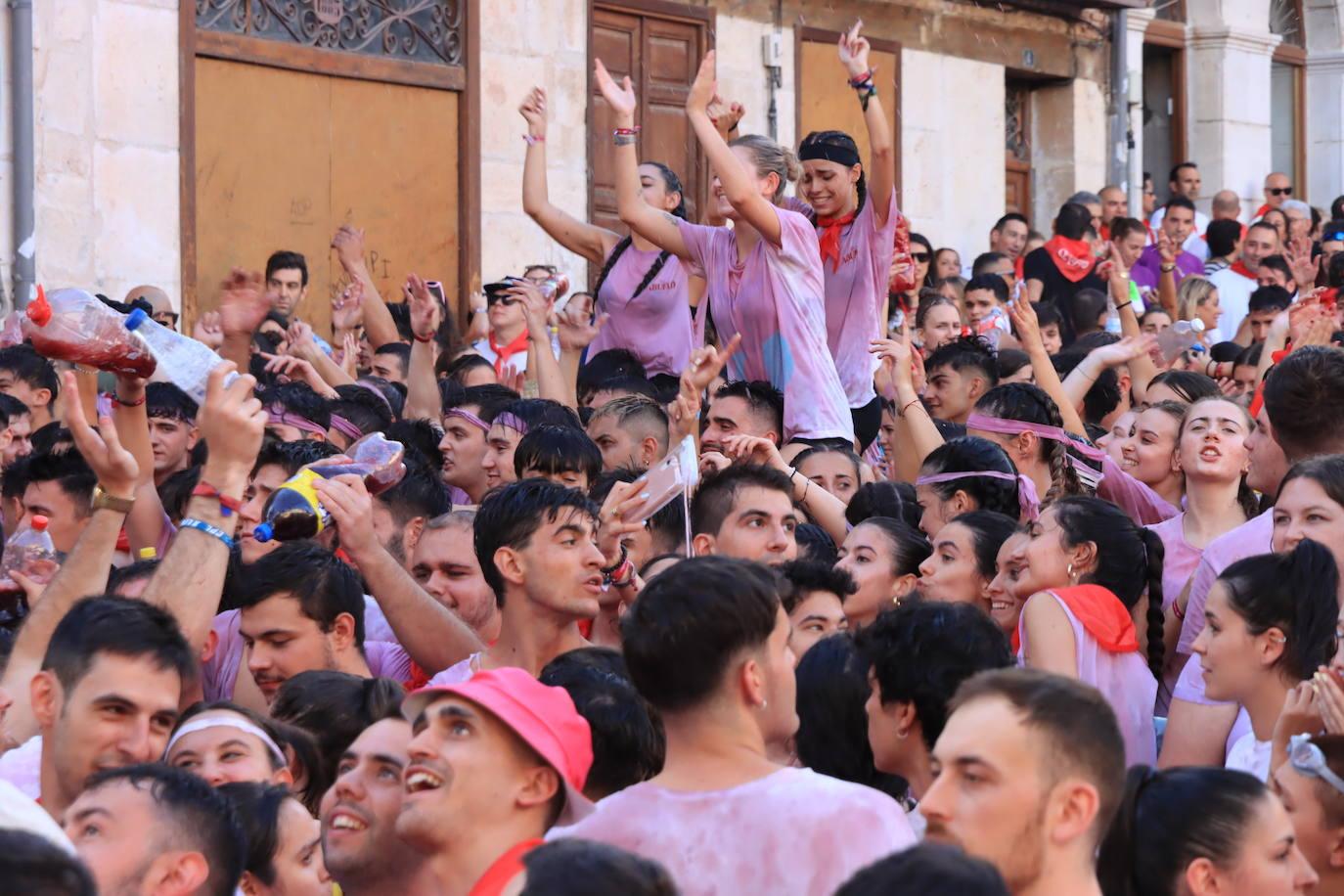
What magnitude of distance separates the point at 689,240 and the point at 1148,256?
865cm

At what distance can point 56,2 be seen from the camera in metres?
11.6

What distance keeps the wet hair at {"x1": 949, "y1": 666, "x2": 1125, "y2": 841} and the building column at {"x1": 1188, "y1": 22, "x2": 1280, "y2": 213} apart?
59.1 feet

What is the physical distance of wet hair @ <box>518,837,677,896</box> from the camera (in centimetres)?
276

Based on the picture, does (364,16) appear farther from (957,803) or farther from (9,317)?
(957,803)

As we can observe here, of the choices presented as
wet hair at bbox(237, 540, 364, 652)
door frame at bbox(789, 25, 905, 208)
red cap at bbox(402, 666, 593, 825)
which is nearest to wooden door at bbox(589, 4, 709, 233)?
door frame at bbox(789, 25, 905, 208)

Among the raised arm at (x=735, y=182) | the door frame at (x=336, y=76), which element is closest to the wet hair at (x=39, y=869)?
the raised arm at (x=735, y=182)

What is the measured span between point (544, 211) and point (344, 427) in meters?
1.89

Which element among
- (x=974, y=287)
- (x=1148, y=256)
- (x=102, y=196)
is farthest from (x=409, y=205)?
(x=1148, y=256)

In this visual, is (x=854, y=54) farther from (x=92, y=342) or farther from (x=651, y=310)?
(x=92, y=342)

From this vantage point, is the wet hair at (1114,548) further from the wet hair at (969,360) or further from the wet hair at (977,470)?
the wet hair at (969,360)

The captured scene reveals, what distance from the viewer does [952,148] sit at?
1775 centimetres

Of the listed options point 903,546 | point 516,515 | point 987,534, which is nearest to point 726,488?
point 903,546

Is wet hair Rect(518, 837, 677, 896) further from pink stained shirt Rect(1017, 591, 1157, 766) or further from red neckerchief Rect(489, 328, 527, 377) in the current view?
red neckerchief Rect(489, 328, 527, 377)

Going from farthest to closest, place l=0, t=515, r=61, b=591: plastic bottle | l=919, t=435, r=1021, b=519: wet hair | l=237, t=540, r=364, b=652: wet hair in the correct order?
l=919, t=435, r=1021, b=519: wet hair < l=0, t=515, r=61, b=591: plastic bottle < l=237, t=540, r=364, b=652: wet hair
